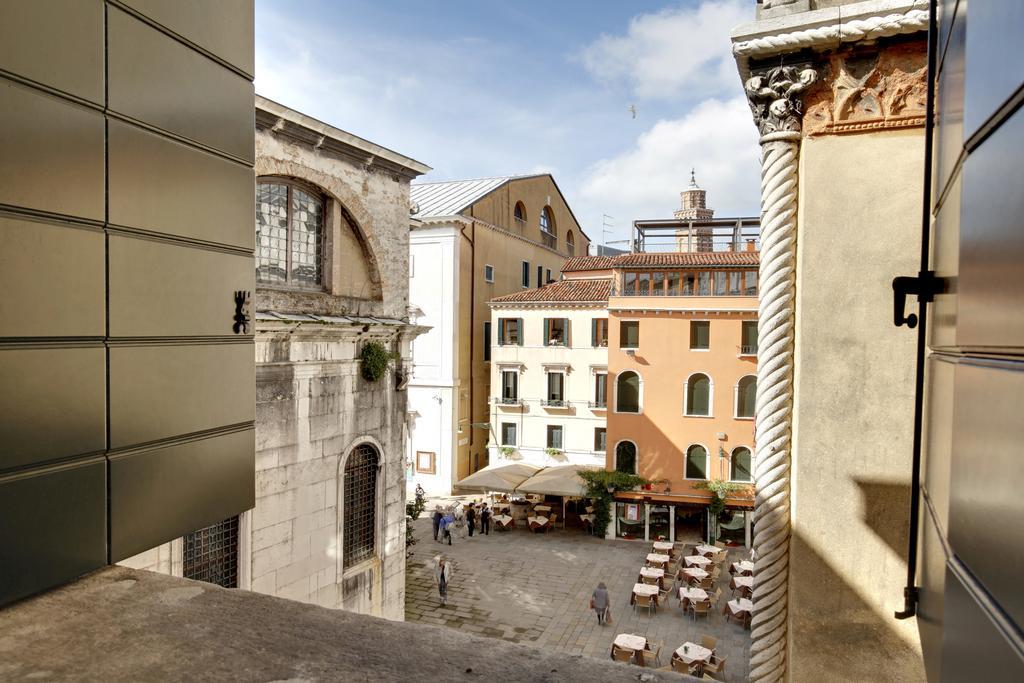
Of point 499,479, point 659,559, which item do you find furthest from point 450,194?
point 659,559

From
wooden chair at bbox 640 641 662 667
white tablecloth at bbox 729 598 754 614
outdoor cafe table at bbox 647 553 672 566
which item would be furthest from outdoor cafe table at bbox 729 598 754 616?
wooden chair at bbox 640 641 662 667

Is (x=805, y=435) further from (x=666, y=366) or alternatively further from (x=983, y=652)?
(x=666, y=366)

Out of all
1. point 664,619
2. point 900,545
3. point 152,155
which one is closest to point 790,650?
point 900,545

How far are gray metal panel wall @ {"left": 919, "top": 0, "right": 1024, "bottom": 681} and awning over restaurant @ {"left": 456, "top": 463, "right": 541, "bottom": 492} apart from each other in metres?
20.7

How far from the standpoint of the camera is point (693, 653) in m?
12.7

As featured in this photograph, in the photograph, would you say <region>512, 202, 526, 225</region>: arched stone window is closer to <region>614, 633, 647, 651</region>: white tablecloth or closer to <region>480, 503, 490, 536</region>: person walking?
<region>480, 503, 490, 536</region>: person walking

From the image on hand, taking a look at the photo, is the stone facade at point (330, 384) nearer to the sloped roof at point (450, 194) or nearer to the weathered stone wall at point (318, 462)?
the weathered stone wall at point (318, 462)

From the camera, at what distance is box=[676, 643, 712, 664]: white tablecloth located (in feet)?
41.3

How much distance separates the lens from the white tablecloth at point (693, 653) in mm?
12591

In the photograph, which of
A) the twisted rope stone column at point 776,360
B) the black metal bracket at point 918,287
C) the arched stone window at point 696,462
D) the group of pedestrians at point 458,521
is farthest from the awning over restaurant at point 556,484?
the black metal bracket at point 918,287

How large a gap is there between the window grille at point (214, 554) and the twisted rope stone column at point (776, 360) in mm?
8076

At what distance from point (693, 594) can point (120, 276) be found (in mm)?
16105

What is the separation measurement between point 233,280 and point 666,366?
816 inches

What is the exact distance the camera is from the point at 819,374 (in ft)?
12.9
